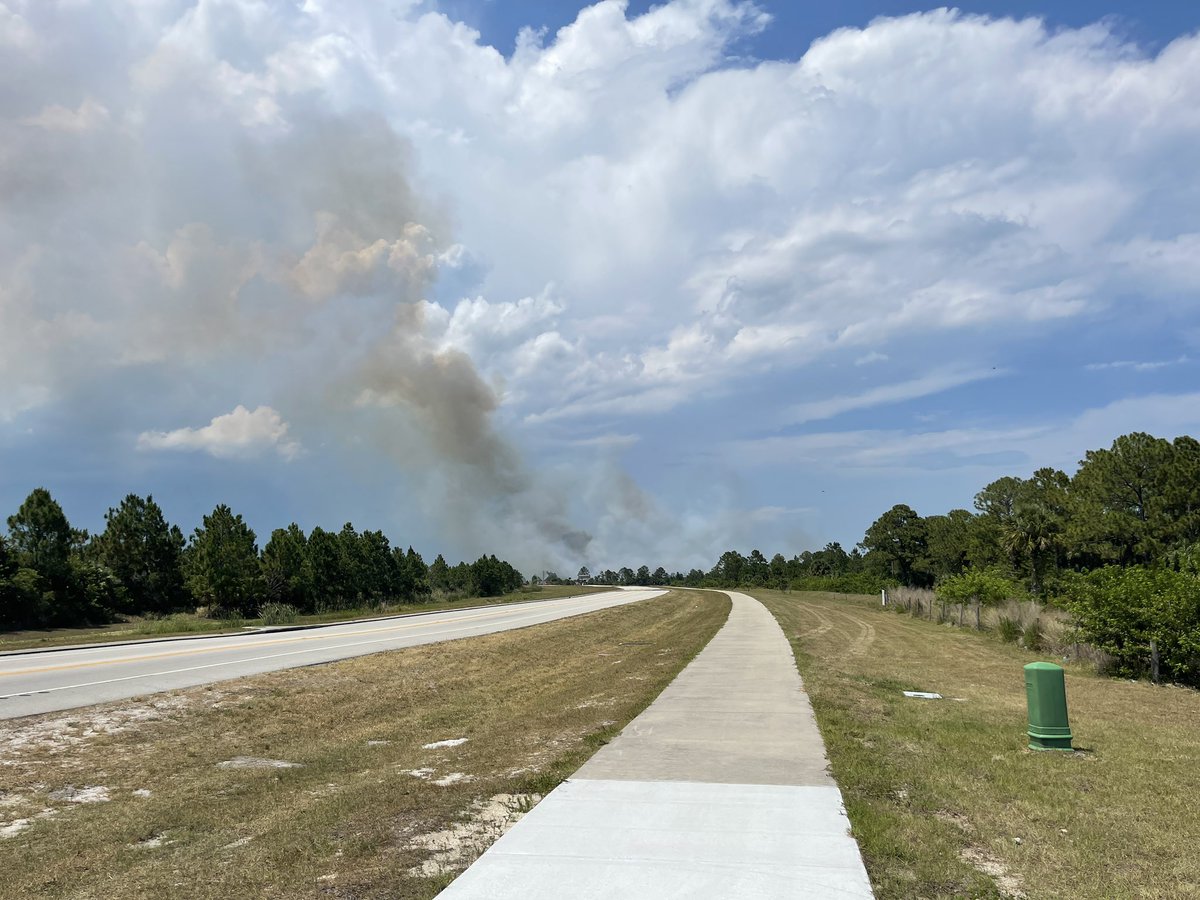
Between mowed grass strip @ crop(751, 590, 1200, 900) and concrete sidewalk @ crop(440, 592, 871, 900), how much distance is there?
32 centimetres

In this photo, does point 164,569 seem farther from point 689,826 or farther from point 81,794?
point 689,826

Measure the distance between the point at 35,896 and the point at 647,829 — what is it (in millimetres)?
4204

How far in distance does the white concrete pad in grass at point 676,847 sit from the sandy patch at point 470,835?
245 millimetres

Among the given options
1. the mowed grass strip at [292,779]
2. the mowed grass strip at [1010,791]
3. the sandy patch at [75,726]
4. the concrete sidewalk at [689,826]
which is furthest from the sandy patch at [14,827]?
the mowed grass strip at [1010,791]

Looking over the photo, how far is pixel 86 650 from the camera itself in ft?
73.8

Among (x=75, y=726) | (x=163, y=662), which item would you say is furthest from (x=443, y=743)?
(x=163, y=662)

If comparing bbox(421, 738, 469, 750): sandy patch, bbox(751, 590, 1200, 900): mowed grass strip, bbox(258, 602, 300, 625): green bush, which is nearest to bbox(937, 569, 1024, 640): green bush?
bbox(751, 590, 1200, 900): mowed grass strip

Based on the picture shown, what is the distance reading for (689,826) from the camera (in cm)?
583

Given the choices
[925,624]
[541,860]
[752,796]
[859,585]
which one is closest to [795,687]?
[752,796]

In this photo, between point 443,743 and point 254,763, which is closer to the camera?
point 254,763

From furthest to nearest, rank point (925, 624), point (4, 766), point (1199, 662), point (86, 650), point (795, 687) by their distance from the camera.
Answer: point (925, 624) < point (86, 650) < point (1199, 662) < point (795, 687) < point (4, 766)

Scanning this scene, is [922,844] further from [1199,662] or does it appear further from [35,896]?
[1199,662]

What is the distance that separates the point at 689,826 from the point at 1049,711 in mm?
5553

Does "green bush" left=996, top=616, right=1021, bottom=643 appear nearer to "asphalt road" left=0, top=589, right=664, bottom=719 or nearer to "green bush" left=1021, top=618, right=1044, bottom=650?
"green bush" left=1021, top=618, right=1044, bottom=650
